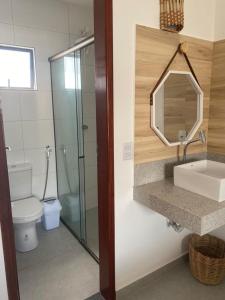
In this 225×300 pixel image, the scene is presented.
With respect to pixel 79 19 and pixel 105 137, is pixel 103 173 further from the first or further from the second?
pixel 79 19

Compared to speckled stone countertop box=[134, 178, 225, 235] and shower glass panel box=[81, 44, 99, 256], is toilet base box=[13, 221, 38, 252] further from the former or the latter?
speckled stone countertop box=[134, 178, 225, 235]

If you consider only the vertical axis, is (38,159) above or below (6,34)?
below

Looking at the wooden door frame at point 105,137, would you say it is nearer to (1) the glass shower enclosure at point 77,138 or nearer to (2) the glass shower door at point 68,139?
(1) the glass shower enclosure at point 77,138

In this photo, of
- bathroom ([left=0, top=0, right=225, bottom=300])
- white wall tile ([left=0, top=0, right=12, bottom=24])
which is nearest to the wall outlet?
bathroom ([left=0, top=0, right=225, bottom=300])

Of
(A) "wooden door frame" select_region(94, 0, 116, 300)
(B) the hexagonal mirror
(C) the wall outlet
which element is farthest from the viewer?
(B) the hexagonal mirror

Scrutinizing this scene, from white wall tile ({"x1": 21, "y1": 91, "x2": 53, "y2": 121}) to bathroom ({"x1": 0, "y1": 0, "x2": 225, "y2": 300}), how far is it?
0.01 metres

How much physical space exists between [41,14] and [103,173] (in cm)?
199

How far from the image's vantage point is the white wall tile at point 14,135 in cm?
251

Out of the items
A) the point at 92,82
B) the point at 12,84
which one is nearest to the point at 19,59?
the point at 12,84

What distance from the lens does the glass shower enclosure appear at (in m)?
2.33

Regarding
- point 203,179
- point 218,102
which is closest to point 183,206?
point 203,179

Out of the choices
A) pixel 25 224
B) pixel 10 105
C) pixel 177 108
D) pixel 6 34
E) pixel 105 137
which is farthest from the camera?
pixel 10 105

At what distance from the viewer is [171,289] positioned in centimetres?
187

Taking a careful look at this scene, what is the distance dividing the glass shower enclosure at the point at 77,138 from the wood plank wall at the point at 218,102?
111 cm
